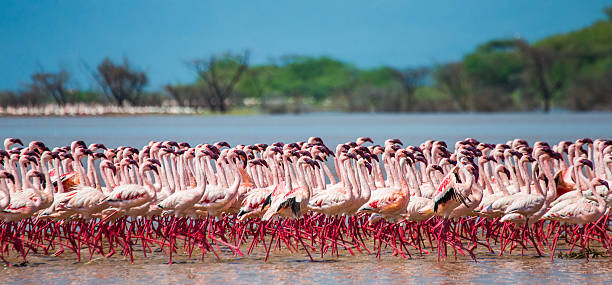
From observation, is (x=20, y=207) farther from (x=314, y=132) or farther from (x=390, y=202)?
(x=314, y=132)

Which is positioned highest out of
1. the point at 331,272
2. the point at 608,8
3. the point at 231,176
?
the point at 608,8

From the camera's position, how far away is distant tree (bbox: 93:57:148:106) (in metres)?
92.8

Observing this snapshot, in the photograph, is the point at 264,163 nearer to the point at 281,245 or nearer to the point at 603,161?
the point at 281,245

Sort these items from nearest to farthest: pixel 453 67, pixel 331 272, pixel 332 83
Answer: pixel 331 272
pixel 453 67
pixel 332 83

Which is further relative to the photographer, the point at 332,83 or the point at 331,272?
the point at 332,83

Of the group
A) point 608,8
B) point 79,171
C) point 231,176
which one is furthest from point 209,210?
point 608,8

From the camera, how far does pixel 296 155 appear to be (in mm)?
11344

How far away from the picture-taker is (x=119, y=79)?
3666 inches

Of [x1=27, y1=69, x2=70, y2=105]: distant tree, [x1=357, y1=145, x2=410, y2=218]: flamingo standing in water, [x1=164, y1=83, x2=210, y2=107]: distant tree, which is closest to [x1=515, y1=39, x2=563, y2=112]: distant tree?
[x1=164, y1=83, x2=210, y2=107]: distant tree

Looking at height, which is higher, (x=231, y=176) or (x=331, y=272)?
(x=231, y=176)

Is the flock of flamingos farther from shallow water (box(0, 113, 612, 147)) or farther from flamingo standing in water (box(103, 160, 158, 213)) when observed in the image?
shallow water (box(0, 113, 612, 147))

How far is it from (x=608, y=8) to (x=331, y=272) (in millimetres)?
98443

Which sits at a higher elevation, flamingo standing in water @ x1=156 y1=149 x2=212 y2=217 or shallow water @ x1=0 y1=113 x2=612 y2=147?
flamingo standing in water @ x1=156 y1=149 x2=212 y2=217

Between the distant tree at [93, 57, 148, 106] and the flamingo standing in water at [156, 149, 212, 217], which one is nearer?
the flamingo standing in water at [156, 149, 212, 217]
